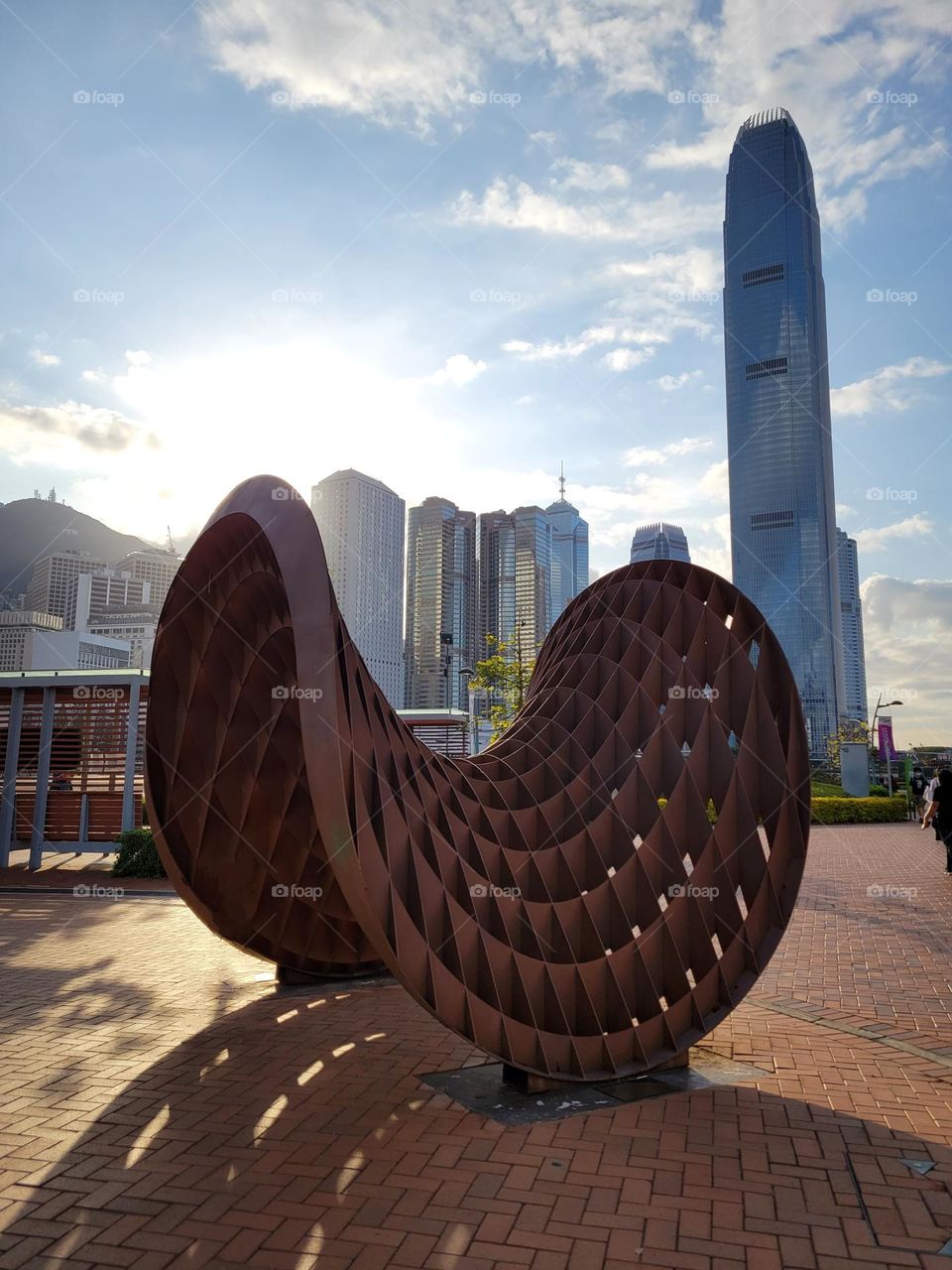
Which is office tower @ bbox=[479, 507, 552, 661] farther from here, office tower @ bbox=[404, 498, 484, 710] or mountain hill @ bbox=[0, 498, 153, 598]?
mountain hill @ bbox=[0, 498, 153, 598]

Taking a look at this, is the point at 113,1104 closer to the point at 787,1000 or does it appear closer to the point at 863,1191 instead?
the point at 863,1191

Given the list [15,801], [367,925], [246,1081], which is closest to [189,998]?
[246,1081]

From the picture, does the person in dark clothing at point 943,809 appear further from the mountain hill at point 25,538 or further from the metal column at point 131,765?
the mountain hill at point 25,538

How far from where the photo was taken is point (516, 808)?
23.6 feet

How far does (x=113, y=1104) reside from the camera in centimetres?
562

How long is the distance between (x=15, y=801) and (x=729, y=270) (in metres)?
162

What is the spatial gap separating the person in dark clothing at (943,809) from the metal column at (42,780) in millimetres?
16992

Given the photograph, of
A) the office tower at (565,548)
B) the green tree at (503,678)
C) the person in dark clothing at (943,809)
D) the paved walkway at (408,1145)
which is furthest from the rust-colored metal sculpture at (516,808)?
the office tower at (565,548)

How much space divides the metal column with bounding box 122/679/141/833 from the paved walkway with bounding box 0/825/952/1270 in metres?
8.38

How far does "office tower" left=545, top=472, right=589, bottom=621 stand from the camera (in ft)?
323

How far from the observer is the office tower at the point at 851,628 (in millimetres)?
166750

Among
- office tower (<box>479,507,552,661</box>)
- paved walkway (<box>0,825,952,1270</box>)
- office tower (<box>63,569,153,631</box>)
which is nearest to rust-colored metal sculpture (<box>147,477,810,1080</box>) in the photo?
paved walkway (<box>0,825,952,1270</box>)

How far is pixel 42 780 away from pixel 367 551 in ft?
166

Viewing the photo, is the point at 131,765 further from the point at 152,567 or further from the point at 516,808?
the point at 152,567
